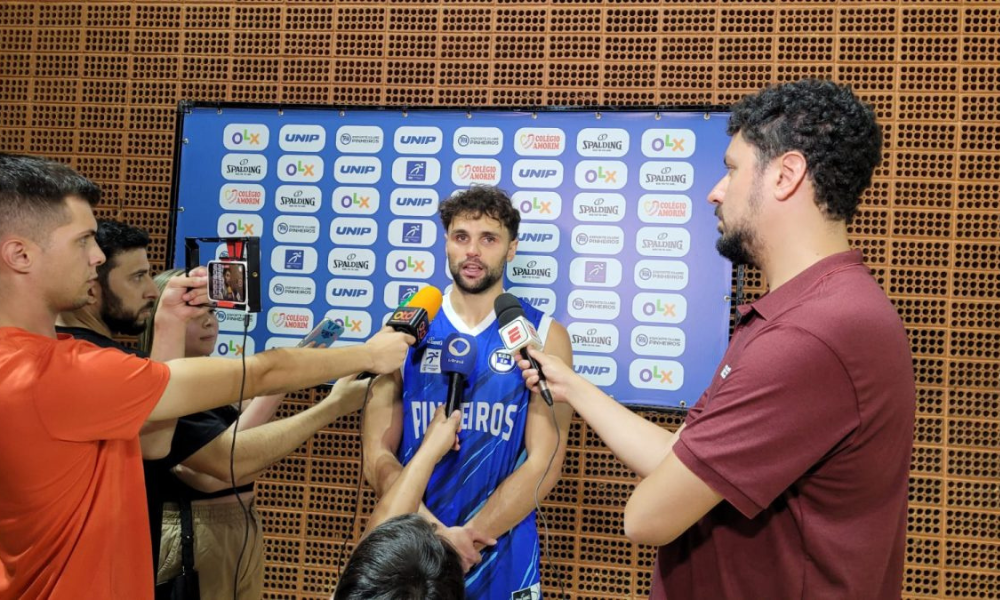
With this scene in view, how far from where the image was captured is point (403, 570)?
1.46 meters

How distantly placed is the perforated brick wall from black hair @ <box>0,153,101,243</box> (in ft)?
6.67

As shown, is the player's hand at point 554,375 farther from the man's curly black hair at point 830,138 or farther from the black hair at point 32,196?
the black hair at point 32,196

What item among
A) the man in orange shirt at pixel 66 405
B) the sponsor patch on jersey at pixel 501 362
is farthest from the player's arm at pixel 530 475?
the man in orange shirt at pixel 66 405

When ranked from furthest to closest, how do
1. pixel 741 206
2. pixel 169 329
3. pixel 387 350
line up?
pixel 387 350 → pixel 169 329 → pixel 741 206

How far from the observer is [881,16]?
11.9 ft

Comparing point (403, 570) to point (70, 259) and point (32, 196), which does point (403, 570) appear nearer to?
point (70, 259)

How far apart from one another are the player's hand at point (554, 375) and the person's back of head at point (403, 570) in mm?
A: 690

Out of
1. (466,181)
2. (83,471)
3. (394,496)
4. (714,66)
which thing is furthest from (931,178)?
A: (83,471)

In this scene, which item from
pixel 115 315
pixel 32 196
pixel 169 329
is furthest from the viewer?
pixel 115 315

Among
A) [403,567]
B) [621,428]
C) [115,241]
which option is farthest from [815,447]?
[115,241]

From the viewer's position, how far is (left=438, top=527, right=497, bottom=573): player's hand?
8.91ft

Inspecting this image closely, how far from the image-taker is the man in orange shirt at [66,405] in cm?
186

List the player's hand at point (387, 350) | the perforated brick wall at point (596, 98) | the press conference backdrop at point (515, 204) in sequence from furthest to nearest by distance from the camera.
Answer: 1. the press conference backdrop at point (515, 204)
2. the perforated brick wall at point (596, 98)
3. the player's hand at point (387, 350)

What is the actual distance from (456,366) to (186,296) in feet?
3.08
